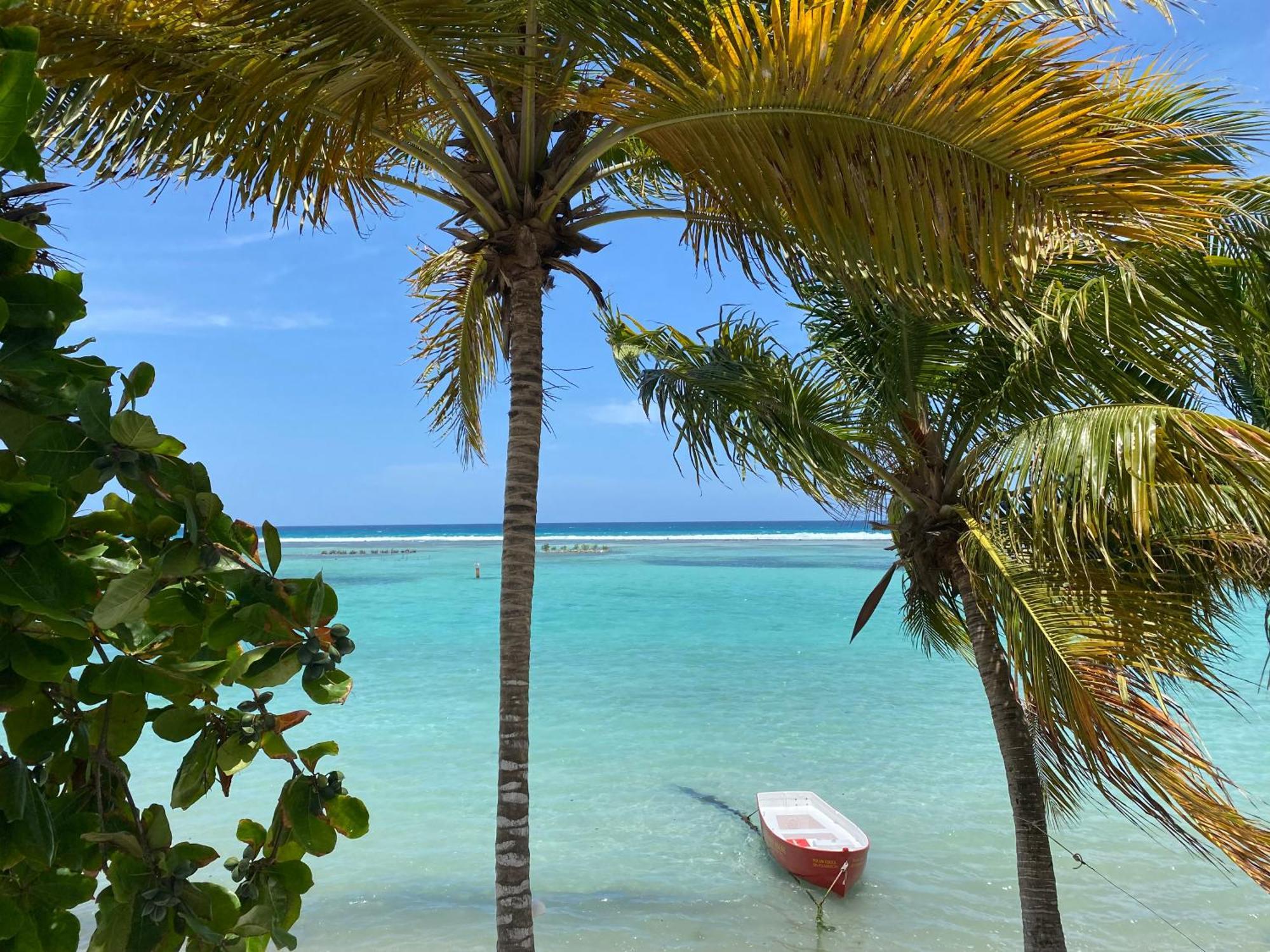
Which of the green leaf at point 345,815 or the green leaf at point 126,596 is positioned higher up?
the green leaf at point 126,596

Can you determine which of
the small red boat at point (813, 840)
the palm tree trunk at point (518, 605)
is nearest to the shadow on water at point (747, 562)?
the small red boat at point (813, 840)

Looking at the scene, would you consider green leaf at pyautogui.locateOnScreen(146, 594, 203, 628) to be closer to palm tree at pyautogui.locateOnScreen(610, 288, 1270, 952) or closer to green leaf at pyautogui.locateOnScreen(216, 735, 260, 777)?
green leaf at pyautogui.locateOnScreen(216, 735, 260, 777)

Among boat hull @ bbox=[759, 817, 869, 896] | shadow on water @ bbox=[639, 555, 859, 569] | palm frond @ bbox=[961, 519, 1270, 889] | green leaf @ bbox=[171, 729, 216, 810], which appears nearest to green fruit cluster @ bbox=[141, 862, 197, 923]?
green leaf @ bbox=[171, 729, 216, 810]

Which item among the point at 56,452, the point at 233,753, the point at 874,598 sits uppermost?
the point at 56,452

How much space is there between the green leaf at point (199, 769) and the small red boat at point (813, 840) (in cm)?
740

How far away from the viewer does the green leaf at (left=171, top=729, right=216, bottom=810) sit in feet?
2.52

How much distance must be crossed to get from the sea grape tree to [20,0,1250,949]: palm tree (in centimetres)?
267

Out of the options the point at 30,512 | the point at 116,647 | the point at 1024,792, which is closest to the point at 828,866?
the point at 1024,792

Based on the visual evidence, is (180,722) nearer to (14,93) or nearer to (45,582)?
(45,582)

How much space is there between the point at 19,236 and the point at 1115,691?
13.7ft

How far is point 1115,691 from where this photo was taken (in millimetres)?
3760

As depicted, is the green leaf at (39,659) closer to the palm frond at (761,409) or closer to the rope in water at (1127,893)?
the palm frond at (761,409)

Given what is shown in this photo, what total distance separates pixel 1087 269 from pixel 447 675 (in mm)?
14050

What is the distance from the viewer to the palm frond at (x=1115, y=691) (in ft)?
11.2
